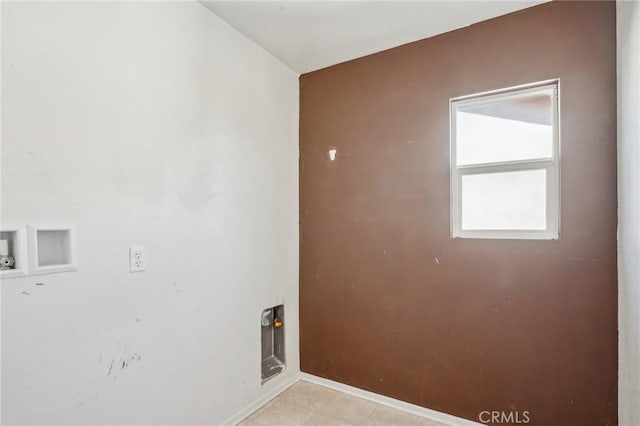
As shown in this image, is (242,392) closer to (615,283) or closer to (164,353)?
(164,353)

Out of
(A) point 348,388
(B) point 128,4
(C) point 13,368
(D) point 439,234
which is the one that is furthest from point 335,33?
(A) point 348,388

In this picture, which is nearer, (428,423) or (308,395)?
(428,423)

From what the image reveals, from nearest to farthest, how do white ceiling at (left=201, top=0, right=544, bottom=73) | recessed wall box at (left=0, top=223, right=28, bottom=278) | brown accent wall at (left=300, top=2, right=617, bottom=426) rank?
recessed wall box at (left=0, top=223, right=28, bottom=278), brown accent wall at (left=300, top=2, right=617, bottom=426), white ceiling at (left=201, top=0, right=544, bottom=73)

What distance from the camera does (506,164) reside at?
2.04 meters

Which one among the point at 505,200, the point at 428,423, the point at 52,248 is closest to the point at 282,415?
the point at 428,423

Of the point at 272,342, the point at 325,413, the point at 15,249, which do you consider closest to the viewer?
the point at 15,249

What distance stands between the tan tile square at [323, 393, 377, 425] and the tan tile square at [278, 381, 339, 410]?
5cm

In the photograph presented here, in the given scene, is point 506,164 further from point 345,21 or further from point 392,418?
point 392,418

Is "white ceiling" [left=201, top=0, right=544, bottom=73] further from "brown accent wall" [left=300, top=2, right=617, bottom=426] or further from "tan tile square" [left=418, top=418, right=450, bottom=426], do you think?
"tan tile square" [left=418, top=418, right=450, bottom=426]

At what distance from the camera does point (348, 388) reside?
2.52 metres

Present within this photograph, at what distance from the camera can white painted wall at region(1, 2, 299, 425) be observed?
122 cm

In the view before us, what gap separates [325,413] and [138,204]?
5.93ft

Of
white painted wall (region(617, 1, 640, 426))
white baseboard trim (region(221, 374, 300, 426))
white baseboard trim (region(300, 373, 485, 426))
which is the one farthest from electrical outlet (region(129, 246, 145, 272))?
white painted wall (region(617, 1, 640, 426))

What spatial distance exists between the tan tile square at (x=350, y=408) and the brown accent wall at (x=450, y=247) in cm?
13
